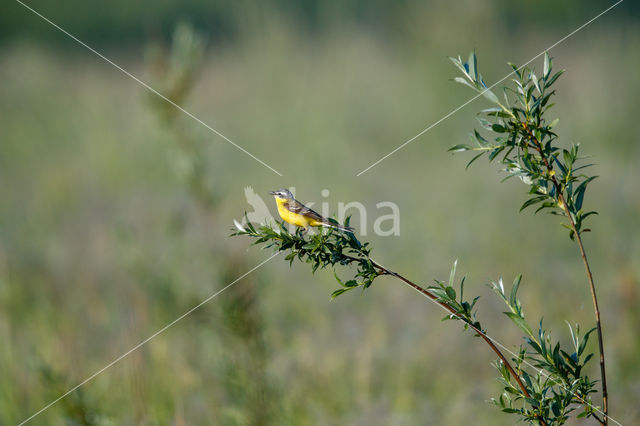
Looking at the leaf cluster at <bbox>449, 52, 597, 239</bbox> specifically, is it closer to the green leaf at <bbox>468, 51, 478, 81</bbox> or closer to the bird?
the green leaf at <bbox>468, 51, 478, 81</bbox>

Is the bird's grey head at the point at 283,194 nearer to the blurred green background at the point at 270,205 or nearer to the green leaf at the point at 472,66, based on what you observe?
the blurred green background at the point at 270,205

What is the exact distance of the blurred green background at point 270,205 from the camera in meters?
3.27

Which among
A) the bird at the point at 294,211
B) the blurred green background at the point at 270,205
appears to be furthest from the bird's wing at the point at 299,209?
the blurred green background at the point at 270,205

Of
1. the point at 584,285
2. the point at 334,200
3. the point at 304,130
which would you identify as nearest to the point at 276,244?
the point at 584,285

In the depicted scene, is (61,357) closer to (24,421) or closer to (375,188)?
(24,421)

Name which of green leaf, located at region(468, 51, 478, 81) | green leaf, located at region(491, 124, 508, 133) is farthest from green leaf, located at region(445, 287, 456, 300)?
green leaf, located at region(468, 51, 478, 81)

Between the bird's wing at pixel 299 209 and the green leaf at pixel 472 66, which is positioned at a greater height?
the bird's wing at pixel 299 209

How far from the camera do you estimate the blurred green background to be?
327 cm

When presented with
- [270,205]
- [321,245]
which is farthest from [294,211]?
[270,205]

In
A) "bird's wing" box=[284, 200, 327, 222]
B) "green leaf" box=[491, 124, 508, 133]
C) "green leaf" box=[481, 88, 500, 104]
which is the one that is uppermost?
"bird's wing" box=[284, 200, 327, 222]

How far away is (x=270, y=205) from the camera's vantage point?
15.4 feet

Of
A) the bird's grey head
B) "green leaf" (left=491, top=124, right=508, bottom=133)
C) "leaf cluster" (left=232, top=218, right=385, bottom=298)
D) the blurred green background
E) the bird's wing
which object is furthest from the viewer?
the blurred green background

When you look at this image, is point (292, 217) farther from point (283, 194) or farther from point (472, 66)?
point (472, 66)

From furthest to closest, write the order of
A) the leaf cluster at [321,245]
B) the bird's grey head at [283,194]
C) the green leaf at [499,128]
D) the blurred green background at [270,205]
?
the blurred green background at [270,205]
the bird's grey head at [283,194]
the leaf cluster at [321,245]
the green leaf at [499,128]
